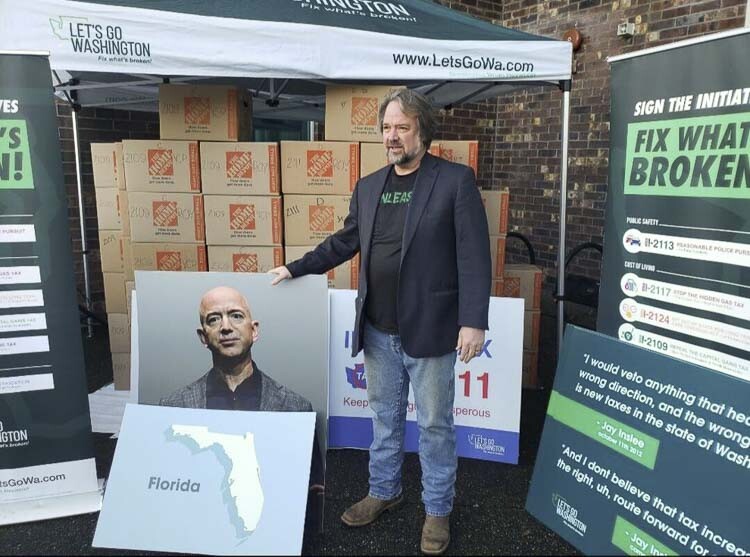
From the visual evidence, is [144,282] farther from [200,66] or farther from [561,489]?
[561,489]

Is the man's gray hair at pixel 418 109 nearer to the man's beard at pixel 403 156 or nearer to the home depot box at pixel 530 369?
the man's beard at pixel 403 156

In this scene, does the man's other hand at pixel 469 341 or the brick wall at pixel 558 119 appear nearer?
the man's other hand at pixel 469 341

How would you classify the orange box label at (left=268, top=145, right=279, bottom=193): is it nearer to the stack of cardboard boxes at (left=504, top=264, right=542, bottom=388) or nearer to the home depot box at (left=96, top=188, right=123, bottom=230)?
the home depot box at (left=96, top=188, right=123, bottom=230)

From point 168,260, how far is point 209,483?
188 centimetres

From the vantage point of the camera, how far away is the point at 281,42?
110 inches

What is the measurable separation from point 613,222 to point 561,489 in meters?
1.27

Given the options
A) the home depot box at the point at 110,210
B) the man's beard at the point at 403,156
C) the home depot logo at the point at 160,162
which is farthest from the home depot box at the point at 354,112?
the home depot box at the point at 110,210

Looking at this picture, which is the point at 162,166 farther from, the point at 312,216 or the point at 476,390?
the point at 476,390

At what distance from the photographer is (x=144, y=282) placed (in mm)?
2531

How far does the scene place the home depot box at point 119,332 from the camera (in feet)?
12.2

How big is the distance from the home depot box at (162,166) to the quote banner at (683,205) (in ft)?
7.96

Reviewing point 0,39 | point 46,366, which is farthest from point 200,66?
point 46,366

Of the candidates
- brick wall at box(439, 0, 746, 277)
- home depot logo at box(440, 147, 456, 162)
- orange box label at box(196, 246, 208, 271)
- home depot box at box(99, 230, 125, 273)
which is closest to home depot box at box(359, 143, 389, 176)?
home depot logo at box(440, 147, 456, 162)

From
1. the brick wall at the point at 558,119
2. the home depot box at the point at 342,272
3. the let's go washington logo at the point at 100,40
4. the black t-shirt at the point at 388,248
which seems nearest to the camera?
the black t-shirt at the point at 388,248
